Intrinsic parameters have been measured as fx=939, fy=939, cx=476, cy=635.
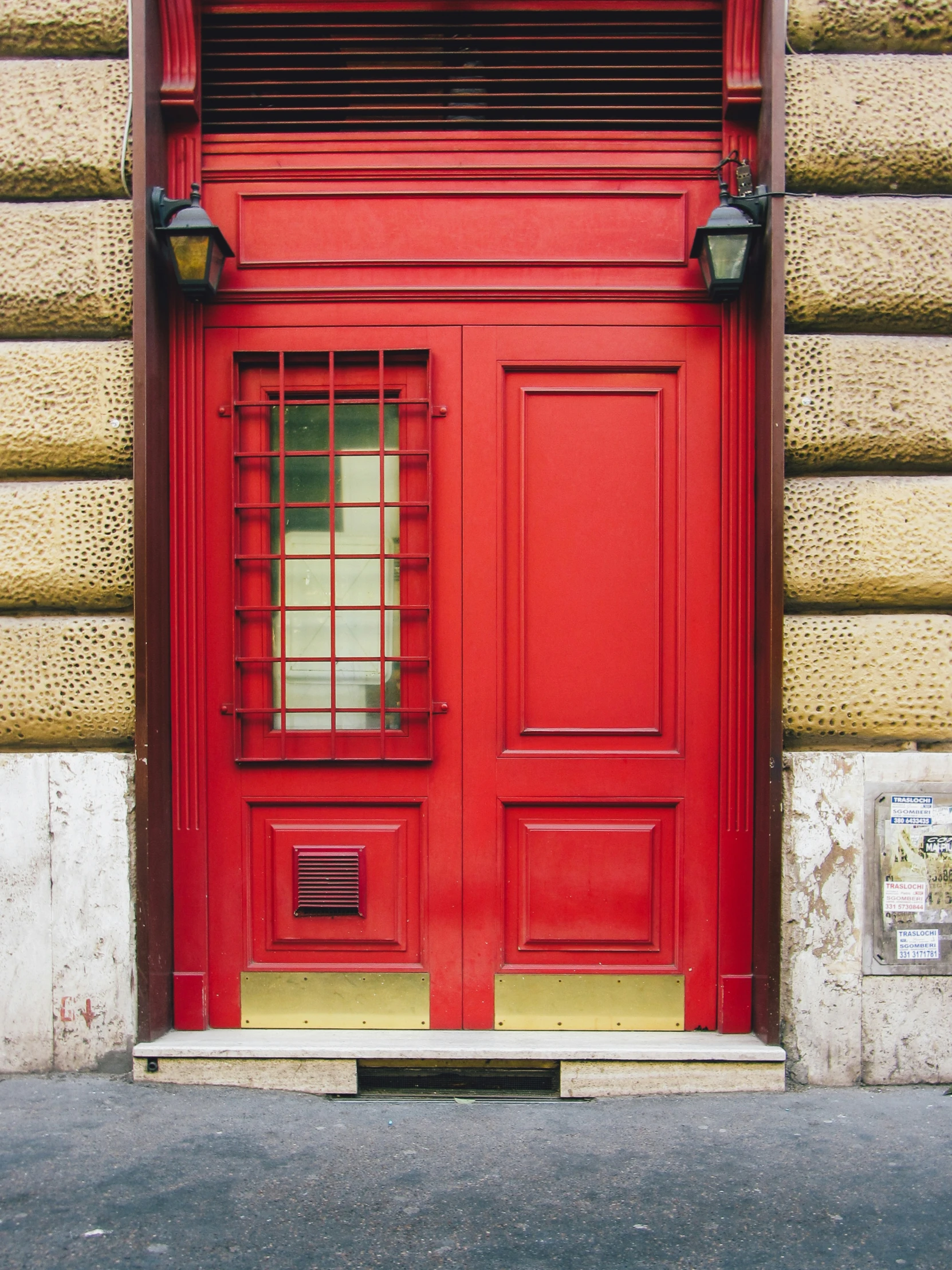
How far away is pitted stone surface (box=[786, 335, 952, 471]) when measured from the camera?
3627mm

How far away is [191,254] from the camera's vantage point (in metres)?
3.62

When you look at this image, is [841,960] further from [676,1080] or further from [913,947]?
[676,1080]

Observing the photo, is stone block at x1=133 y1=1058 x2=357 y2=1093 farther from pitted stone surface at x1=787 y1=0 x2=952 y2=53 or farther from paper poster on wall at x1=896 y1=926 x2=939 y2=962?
pitted stone surface at x1=787 y1=0 x2=952 y2=53

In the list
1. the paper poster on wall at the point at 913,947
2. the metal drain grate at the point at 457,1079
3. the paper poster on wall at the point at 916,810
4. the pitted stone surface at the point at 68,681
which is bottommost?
the metal drain grate at the point at 457,1079

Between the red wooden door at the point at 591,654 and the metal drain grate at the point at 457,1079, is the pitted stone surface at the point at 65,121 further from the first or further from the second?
the metal drain grate at the point at 457,1079

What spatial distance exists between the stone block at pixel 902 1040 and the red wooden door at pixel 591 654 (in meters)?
0.60

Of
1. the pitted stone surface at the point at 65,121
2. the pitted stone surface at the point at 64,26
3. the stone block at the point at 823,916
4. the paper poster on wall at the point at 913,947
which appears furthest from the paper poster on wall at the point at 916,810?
the pitted stone surface at the point at 64,26

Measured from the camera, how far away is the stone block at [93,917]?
3664mm

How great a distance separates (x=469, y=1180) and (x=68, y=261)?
12.0 ft

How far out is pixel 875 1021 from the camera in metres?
3.60

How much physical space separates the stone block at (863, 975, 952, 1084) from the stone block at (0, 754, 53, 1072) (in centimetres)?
318

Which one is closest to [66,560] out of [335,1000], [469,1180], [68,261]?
[68,261]

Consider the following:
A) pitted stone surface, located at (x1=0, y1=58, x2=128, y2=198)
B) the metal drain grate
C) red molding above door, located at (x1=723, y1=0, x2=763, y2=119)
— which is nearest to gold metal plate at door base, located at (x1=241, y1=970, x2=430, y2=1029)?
the metal drain grate

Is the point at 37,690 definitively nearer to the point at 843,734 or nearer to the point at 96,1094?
the point at 96,1094
